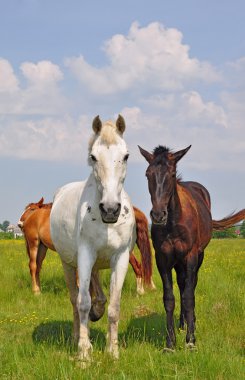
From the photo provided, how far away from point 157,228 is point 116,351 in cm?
149

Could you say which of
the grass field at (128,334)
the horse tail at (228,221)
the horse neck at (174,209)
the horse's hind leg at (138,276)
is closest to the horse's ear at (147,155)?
the horse neck at (174,209)

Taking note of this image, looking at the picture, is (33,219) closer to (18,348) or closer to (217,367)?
(18,348)

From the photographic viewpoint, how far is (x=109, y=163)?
4918 millimetres

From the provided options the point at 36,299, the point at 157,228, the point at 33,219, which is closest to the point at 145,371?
the point at 157,228

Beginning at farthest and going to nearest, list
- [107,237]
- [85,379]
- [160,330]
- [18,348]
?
[160,330] < [18,348] < [107,237] < [85,379]

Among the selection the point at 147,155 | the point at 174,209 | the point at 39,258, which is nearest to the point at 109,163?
the point at 147,155

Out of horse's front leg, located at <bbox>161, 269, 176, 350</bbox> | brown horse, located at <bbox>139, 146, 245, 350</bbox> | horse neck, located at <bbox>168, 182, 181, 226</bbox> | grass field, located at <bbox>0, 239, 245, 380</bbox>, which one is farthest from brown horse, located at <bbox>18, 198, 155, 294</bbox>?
horse neck, located at <bbox>168, 182, 181, 226</bbox>

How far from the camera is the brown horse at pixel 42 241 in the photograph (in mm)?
9977

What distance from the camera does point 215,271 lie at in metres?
11.4

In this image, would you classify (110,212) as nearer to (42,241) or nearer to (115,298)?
(115,298)

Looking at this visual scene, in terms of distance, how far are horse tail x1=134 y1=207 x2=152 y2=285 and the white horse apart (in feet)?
13.7

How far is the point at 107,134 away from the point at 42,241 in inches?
264

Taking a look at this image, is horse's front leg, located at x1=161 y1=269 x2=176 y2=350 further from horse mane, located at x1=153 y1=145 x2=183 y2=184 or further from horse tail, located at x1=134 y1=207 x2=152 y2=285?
horse tail, located at x1=134 y1=207 x2=152 y2=285

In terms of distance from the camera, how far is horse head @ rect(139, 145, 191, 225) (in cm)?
529
